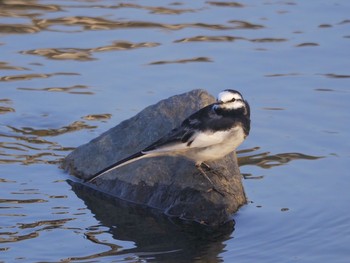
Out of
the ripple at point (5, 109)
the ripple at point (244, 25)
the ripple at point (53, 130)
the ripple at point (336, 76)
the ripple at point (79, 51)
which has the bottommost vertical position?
the ripple at point (53, 130)

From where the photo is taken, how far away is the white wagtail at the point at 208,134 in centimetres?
866

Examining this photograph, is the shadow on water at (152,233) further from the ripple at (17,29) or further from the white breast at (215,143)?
the ripple at (17,29)

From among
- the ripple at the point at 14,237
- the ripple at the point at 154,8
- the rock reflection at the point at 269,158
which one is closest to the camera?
the ripple at the point at 14,237

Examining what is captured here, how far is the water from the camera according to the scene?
27.3ft

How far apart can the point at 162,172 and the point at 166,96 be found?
249 cm

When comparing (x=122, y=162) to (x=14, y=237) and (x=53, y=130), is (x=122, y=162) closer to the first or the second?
(x=14, y=237)

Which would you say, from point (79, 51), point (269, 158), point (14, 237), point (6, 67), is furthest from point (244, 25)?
point (14, 237)

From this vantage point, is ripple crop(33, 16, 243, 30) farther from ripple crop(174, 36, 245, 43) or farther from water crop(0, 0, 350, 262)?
ripple crop(174, 36, 245, 43)

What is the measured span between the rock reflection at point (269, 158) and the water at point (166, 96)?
0.04 ft

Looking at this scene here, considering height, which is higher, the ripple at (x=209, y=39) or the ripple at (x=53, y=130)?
the ripple at (x=209, y=39)

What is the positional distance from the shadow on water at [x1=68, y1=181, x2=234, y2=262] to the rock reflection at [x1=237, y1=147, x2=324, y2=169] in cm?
141

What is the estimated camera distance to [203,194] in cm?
887

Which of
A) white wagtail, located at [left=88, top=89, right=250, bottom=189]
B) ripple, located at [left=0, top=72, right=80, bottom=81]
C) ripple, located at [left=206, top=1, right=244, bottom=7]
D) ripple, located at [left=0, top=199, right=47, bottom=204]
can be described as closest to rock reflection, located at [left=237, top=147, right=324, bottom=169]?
white wagtail, located at [left=88, top=89, right=250, bottom=189]

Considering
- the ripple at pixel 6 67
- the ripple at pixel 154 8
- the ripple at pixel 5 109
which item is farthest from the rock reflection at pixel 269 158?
the ripple at pixel 154 8
